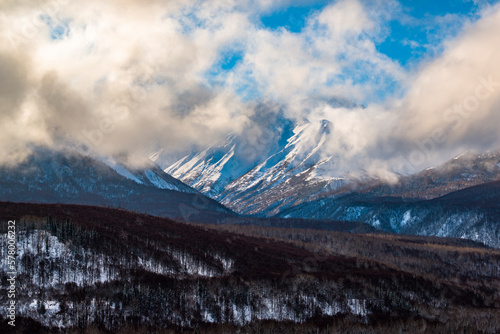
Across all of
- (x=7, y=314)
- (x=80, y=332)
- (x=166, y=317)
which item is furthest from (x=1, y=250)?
(x=166, y=317)

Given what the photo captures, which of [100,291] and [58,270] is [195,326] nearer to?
[100,291]

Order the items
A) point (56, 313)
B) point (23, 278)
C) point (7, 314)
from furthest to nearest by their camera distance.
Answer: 1. point (23, 278)
2. point (56, 313)
3. point (7, 314)

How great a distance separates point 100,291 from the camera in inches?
7741

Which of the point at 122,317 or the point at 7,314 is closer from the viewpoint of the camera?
the point at 7,314

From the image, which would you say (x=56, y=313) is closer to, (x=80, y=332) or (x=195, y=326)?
(x=80, y=332)

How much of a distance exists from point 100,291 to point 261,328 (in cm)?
6100

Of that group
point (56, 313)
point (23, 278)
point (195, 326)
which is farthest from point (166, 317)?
point (23, 278)

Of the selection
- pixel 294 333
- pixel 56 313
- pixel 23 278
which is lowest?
pixel 294 333

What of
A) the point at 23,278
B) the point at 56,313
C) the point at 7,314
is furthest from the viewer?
the point at 23,278

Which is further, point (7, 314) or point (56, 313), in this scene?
point (56, 313)

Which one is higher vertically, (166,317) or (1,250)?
(1,250)

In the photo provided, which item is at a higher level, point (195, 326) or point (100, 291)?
point (100, 291)

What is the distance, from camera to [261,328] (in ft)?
655

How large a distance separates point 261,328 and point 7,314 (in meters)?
87.4
